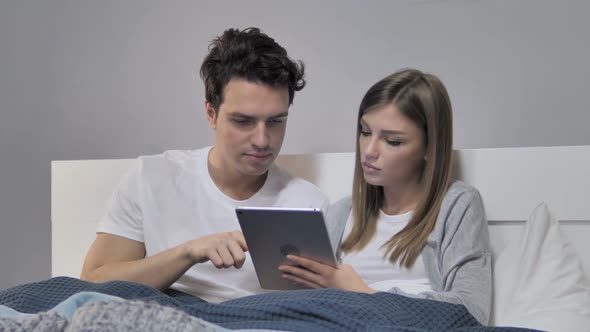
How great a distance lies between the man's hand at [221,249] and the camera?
4.91 feet

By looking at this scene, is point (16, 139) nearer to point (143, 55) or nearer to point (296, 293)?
point (143, 55)

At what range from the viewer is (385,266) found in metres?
1.61

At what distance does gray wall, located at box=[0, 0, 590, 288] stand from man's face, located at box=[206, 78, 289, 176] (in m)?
0.43

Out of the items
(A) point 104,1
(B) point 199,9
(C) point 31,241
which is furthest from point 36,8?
(C) point 31,241

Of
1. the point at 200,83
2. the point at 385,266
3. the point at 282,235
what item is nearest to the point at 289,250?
the point at 282,235

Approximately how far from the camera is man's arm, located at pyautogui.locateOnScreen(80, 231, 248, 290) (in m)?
1.52

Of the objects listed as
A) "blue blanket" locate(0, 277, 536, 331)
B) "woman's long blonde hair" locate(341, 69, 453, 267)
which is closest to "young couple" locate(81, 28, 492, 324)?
"woman's long blonde hair" locate(341, 69, 453, 267)

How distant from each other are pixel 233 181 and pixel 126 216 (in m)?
0.27

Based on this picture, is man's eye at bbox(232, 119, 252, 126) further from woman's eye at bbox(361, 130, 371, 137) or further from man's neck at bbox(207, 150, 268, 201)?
woman's eye at bbox(361, 130, 371, 137)

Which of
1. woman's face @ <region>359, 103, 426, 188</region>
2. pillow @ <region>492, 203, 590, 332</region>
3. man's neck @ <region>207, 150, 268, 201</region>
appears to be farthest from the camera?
man's neck @ <region>207, 150, 268, 201</region>

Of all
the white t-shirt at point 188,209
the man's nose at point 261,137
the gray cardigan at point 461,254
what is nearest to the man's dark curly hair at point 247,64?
the man's nose at point 261,137

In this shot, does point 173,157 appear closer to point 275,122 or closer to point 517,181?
point 275,122

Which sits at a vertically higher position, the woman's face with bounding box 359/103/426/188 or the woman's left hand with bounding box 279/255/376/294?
the woman's face with bounding box 359/103/426/188

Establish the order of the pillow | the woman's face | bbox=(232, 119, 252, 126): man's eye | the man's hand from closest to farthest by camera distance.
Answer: the pillow → the man's hand → the woman's face → bbox=(232, 119, 252, 126): man's eye
